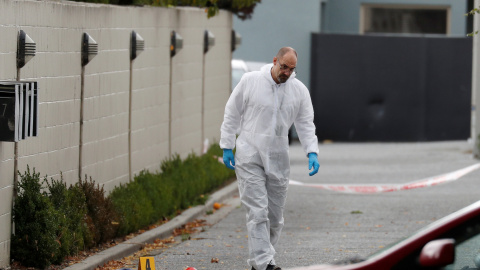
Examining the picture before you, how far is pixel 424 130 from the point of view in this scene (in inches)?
1070

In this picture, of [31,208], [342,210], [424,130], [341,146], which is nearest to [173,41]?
[342,210]

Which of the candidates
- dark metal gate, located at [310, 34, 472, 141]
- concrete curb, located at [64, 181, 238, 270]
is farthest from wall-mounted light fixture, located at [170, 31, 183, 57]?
dark metal gate, located at [310, 34, 472, 141]

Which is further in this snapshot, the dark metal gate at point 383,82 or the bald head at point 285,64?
the dark metal gate at point 383,82

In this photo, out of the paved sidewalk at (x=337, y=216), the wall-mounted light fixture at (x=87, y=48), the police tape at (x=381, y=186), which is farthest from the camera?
the police tape at (x=381, y=186)

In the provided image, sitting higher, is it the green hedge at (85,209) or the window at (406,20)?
the window at (406,20)

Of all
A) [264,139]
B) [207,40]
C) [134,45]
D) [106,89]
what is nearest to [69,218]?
[264,139]

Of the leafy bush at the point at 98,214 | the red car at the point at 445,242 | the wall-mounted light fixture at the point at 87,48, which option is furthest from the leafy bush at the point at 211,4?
the red car at the point at 445,242

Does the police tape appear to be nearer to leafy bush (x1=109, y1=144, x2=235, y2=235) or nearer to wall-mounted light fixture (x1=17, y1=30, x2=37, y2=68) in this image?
leafy bush (x1=109, y1=144, x2=235, y2=235)

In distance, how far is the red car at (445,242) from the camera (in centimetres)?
446

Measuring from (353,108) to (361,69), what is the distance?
1.05 metres

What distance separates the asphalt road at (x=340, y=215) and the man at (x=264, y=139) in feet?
3.30

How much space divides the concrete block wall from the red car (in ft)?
14.4

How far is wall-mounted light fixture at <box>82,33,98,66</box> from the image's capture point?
1004 cm

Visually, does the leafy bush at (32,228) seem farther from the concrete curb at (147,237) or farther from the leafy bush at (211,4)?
the leafy bush at (211,4)
